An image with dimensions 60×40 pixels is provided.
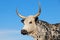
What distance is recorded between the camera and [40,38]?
17562 millimetres

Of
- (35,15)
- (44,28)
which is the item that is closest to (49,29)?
(44,28)

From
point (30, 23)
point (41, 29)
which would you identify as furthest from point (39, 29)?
point (30, 23)

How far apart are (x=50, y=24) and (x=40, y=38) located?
1.38 m

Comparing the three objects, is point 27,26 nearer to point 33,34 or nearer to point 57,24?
point 33,34

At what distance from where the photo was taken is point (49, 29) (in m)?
18.0

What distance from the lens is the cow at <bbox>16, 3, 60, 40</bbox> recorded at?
58.1 feet

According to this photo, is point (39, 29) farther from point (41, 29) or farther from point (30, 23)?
point (30, 23)

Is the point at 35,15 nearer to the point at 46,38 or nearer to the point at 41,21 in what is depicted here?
the point at 41,21

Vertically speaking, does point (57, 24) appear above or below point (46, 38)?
above

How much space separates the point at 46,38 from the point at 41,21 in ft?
4.59

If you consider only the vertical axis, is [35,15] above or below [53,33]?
above

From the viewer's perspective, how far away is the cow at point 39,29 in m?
17.7

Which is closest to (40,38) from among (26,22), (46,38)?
(46,38)

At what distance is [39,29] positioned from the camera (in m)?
18.1
